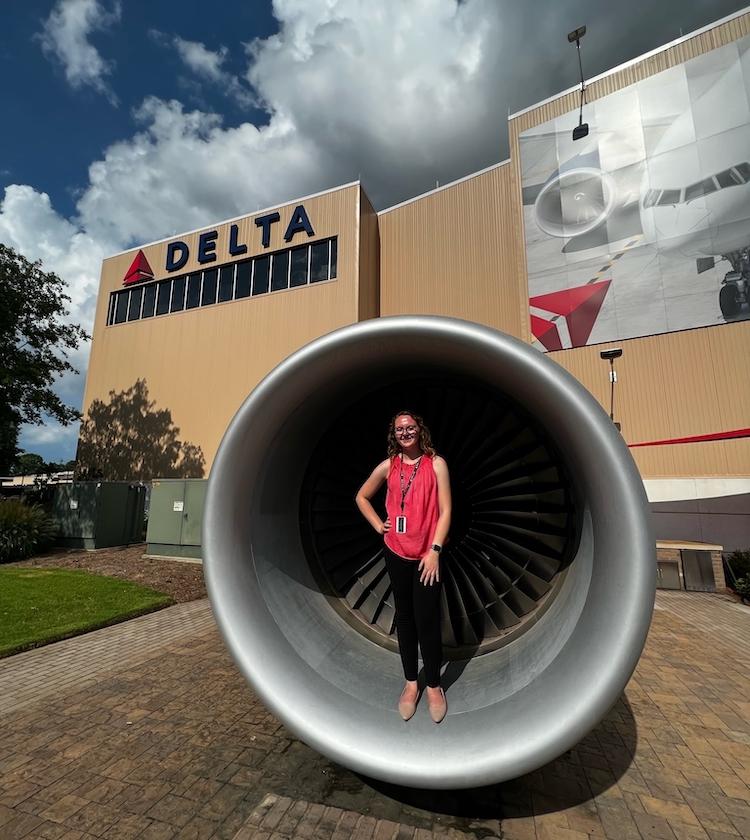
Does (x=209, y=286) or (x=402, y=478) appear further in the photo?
(x=209, y=286)

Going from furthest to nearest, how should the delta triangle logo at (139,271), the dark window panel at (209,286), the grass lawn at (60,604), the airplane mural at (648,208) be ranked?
the delta triangle logo at (139,271) < the dark window panel at (209,286) < the airplane mural at (648,208) < the grass lawn at (60,604)

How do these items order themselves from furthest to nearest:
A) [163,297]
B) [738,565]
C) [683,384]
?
[163,297] < [683,384] < [738,565]

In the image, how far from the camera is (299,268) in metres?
16.8

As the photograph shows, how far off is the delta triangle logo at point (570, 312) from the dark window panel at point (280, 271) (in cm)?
900

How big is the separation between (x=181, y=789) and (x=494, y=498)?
2.19m

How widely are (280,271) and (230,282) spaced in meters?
2.46

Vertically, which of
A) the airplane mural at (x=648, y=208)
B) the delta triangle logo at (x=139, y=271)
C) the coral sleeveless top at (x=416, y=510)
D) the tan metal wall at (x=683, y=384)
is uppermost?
the delta triangle logo at (x=139, y=271)

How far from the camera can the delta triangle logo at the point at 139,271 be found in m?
20.3

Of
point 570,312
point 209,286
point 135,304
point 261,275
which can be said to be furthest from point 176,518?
point 135,304

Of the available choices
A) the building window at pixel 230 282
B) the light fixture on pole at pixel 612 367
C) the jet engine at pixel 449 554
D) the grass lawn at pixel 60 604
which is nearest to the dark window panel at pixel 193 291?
the building window at pixel 230 282

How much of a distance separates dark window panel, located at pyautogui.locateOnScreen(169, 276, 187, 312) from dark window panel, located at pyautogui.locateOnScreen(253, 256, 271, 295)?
12.3ft

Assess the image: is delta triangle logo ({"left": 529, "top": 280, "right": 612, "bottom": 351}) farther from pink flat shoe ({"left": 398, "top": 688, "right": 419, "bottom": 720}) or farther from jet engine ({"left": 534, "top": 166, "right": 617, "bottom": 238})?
pink flat shoe ({"left": 398, "top": 688, "right": 419, "bottom": 720})

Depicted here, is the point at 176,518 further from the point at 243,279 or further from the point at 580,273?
the point at 580,273

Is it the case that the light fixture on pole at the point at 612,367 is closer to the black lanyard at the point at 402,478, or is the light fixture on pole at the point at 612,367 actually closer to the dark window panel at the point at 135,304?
the black lanyard at the point at 402,478
